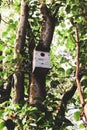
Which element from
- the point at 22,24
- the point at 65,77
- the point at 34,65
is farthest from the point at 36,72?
the point at 22,24

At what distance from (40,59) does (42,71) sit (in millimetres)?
184

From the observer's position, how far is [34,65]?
157 inches

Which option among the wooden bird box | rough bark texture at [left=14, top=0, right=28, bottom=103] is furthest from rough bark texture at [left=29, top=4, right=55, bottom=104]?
rough bark texture at [left=14, top=0, right=28, bottom=103]

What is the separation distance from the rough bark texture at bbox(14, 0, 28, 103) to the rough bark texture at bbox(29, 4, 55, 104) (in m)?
0.17

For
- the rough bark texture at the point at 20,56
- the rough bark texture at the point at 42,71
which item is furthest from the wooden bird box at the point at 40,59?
the rough bark texture at the point at 20,56

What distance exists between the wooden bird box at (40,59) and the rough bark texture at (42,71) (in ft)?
0.20

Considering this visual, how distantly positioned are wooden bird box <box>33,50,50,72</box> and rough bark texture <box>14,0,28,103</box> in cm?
22

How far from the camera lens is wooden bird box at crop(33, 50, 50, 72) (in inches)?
157

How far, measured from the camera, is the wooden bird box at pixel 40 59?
3981 mm

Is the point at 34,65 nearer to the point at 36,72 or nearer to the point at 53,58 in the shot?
the point at 36,72

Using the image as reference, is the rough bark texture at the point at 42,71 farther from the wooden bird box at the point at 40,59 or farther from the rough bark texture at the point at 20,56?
the rough bark texture at the point at 20,56

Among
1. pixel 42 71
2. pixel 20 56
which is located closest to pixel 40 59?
pixel 42 71

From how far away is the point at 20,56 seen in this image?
12.7ft

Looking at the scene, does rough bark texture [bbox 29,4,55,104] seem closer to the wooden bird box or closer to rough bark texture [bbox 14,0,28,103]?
the wooden bird box
